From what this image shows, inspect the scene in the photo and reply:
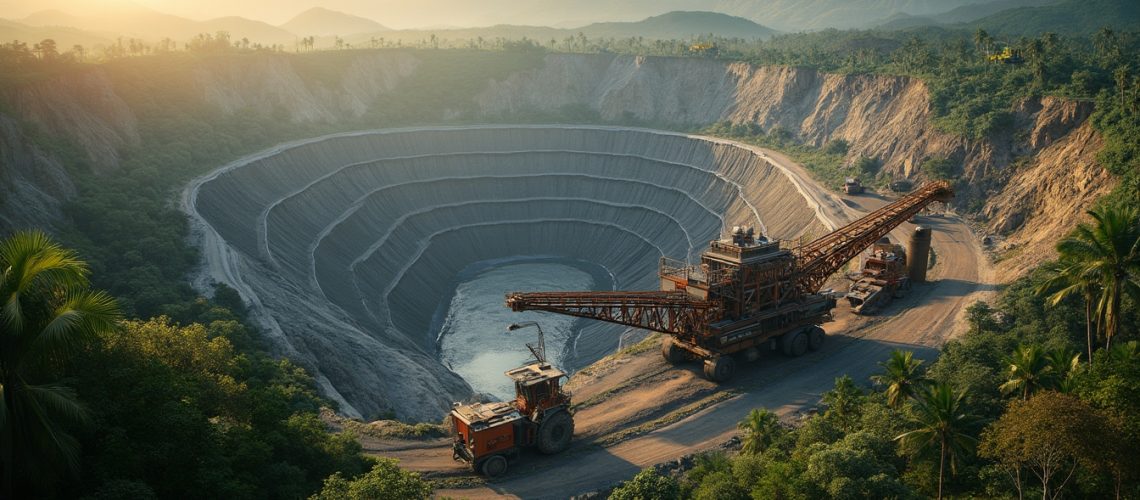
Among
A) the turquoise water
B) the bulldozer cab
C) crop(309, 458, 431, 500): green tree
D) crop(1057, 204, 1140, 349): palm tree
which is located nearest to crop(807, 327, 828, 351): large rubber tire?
crop(1057, 204, 1140, 349): palm tree

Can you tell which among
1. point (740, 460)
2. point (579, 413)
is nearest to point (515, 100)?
point (579, 413)

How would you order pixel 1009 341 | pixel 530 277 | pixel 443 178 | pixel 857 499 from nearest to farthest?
1. pixel 857 499
2. pixel 1009 341
3. pixel 530 277
4. pixel 443 178

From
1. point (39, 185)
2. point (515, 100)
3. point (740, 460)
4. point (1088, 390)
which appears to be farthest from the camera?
point (515, 100)

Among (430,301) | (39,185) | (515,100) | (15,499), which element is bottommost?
(430,301)

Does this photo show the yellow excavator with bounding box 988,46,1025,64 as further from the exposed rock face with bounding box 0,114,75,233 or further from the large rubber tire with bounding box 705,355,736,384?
the exposed rock face with bounding box 0,114,75,233

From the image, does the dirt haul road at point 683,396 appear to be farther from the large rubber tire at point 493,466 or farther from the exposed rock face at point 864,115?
the exposed rock face at point 864,115

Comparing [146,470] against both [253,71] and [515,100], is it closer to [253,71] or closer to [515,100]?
[253,71]
